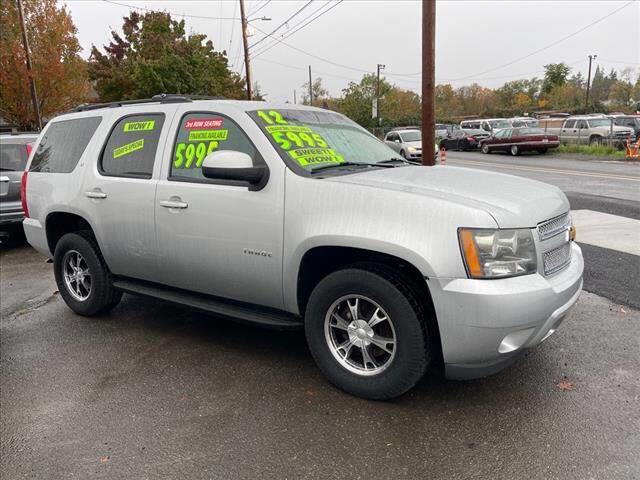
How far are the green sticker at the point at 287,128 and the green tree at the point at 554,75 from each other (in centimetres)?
8490

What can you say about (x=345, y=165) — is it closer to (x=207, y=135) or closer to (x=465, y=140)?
(x=207, y=135)

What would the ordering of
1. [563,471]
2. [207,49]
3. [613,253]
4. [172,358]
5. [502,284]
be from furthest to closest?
1. [207,49]
2. [613,253]
3. [172,358]
4. [502,284]
5. [563,471]

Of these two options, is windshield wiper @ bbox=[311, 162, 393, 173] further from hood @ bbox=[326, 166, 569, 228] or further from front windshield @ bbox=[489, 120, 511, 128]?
front windshield @ bbox=[489, 120, 511, 128]

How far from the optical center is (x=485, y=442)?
2812 mm

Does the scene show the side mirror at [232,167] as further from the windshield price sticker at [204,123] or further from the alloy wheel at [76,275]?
the alloy wheel at [76,275]

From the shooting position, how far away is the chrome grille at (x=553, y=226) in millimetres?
2992

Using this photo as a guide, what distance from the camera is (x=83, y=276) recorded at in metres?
4.89

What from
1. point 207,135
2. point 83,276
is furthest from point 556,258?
point 83,276

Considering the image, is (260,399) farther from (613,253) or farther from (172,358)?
(613,253)

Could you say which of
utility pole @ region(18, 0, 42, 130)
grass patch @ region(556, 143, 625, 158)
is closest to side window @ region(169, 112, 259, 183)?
utility pole @ region(18, 0, 42, 130)

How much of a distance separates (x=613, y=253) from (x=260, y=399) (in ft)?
16.1

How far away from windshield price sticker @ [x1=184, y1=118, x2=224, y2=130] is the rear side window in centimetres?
118

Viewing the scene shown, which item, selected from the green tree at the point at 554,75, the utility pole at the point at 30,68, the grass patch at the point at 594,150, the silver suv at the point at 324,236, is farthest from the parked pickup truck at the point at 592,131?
the green tree at the point at 554,75

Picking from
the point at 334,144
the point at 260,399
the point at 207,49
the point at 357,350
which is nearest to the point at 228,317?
the point at 260,399
